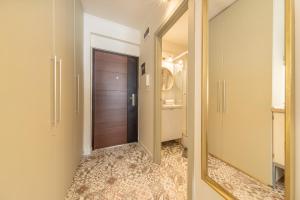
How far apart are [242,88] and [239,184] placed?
2.20 ft

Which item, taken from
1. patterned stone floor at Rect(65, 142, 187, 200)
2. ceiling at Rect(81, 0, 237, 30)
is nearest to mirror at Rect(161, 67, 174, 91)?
ceiling at Rect(81, 0, 237, 30)

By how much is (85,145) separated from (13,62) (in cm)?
217

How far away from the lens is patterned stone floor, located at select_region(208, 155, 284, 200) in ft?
2.48

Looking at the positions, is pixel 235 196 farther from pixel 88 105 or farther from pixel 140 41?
pixel 140 41

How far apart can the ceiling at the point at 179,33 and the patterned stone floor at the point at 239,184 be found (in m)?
2.36

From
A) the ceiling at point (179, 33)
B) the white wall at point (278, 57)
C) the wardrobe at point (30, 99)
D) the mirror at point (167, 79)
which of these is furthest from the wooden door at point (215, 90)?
the mirror at point (167, 79)

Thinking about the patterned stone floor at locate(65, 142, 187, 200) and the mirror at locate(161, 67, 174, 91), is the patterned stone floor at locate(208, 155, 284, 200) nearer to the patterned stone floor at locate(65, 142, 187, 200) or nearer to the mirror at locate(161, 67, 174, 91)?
the patterned stone floor at locate(65, 142, 187, 200)

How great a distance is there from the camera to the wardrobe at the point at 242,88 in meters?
0.81

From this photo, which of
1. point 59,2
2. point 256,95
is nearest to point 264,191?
point 256,95

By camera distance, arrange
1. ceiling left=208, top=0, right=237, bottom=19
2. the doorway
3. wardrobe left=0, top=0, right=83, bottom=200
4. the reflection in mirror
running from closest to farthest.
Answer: wardrobe left=0, top=0, right=83, bottom=200 < the reflection in mirror < ceiling left=208, top=0, right=237, bottom=19 < the doorway

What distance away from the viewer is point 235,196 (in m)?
0.87

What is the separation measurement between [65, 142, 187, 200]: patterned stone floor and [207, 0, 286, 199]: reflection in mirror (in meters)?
0.72

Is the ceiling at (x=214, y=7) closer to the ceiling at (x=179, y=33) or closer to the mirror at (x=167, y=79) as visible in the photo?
the ceiling at (x=179, y=33)

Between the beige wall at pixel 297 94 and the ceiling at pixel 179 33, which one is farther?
the ceiling at pixel 179 33
